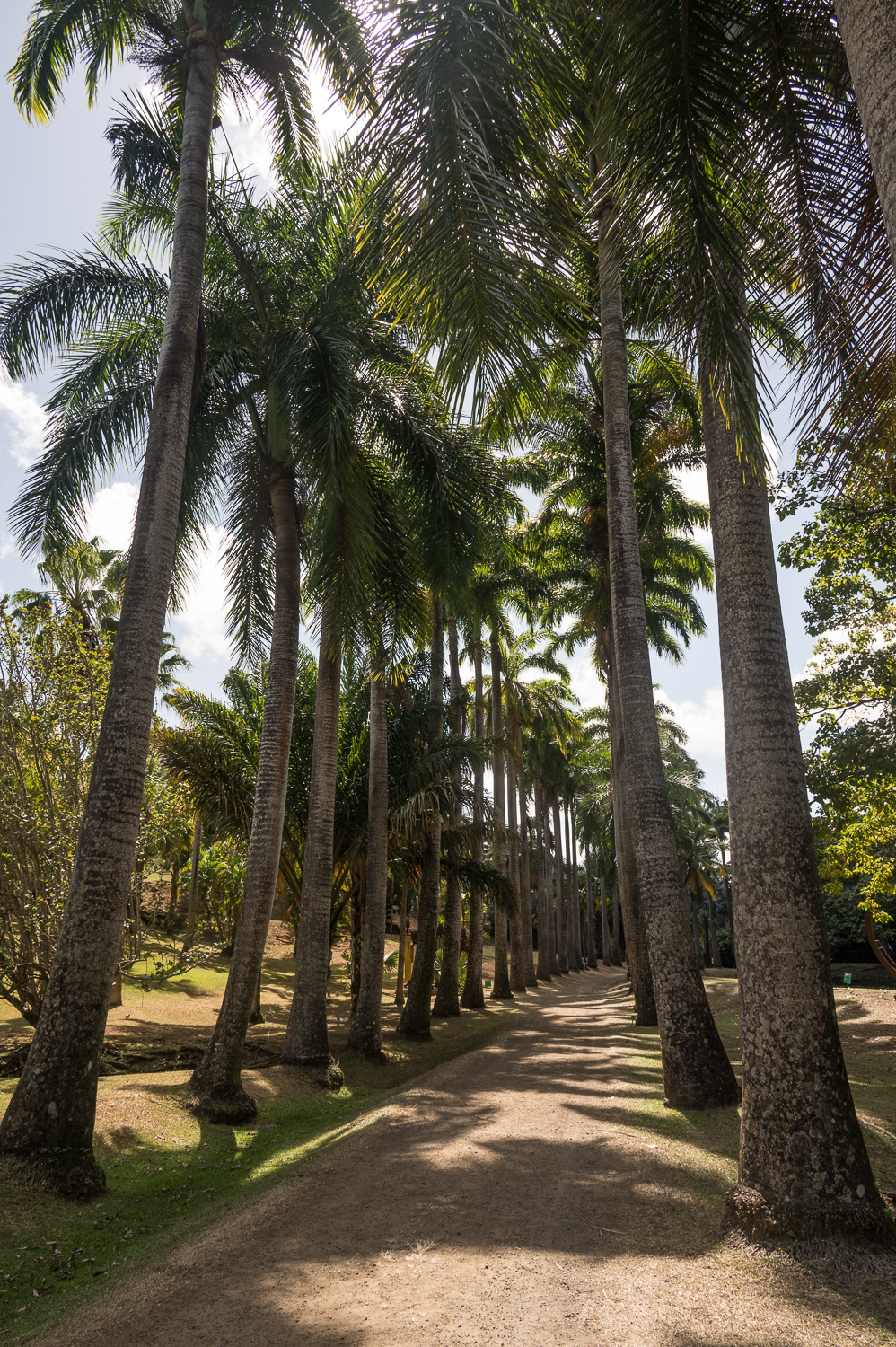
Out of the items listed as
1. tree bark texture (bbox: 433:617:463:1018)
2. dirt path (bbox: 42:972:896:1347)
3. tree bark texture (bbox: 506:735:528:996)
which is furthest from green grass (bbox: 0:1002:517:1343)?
tree bark texture (bbox: 506:735:528:996)

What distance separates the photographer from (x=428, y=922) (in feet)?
56.0

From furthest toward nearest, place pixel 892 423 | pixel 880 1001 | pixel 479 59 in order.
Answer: pixel 880 1001 → pixel 892 423 → pixel 479 59

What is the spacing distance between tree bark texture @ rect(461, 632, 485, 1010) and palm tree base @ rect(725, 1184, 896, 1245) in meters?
12.8

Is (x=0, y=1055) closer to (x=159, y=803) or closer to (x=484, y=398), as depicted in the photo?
(x=159, y=803)

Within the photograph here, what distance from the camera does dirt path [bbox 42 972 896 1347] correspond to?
378 cm

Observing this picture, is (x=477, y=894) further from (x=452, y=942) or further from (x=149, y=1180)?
(x=149, y=1180)

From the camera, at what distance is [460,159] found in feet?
13.1

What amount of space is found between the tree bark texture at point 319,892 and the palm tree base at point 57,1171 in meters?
6.08

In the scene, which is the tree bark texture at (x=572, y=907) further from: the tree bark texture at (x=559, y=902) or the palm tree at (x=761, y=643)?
the palm tree at (x=761, y=643)

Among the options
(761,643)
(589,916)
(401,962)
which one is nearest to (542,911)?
(401,962)

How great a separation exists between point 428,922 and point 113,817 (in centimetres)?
1134

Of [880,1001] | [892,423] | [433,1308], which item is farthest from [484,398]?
[880,1001]

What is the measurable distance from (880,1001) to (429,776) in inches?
467

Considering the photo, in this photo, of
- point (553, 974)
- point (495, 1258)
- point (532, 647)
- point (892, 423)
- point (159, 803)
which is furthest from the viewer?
point (553, 974)
